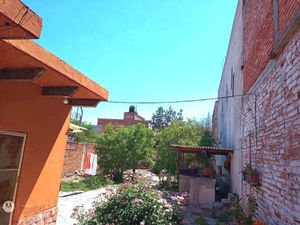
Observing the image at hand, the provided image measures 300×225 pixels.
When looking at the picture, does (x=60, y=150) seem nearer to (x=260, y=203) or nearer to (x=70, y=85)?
(x=70, y=85)

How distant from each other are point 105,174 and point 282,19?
596 inches

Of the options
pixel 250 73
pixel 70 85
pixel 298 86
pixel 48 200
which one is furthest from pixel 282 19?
pixel 48 200

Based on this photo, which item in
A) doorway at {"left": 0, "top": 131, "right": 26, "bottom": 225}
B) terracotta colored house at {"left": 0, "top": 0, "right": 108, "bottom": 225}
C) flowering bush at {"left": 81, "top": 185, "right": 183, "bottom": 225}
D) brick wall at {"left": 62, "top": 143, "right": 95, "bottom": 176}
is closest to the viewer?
terracotta colored house at {"left": 0, "top": 0, "right": 108, "bottom": 225}

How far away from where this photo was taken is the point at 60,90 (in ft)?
12.7

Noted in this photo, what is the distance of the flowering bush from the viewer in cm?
493

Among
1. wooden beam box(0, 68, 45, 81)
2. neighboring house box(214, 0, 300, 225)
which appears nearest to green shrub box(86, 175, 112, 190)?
neighboring house box(214, 0, 300, 225)

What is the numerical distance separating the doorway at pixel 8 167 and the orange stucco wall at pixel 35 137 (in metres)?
0.08

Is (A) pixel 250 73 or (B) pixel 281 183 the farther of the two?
(A) pixel 250 73

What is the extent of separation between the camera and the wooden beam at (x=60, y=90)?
3.77m

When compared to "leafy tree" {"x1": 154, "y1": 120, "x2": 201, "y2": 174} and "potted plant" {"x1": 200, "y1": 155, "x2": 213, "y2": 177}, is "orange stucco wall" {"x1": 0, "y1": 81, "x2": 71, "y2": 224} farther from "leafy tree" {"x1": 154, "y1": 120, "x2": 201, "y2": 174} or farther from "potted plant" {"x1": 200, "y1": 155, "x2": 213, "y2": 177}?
"leafy tree" {"x1": 154, "y1": 120, "x2": 201, "y2": 174}

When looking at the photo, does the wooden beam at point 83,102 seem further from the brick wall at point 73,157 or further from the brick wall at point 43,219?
the brick wall at point 73,157

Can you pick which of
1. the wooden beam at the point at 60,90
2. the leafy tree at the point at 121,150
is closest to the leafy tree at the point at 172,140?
the leafy tree at the point at 121,150

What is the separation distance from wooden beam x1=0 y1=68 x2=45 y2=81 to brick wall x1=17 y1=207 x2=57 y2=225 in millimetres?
2029

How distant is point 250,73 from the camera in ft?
23.7
